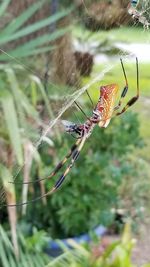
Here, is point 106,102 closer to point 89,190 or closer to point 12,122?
point 12,122

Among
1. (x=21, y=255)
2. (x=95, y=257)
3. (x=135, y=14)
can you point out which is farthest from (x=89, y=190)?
(x=135, y=14)

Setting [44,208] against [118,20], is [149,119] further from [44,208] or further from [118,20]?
[118,20]

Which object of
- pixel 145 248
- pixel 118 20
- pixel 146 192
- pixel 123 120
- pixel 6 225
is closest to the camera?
pixel 118 20

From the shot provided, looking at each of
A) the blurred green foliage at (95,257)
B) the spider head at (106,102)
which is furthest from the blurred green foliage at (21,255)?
the spider head at (106,102)

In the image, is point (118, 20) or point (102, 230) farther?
point (102, 230)

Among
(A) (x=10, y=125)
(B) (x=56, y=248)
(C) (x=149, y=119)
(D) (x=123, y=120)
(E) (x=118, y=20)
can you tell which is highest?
(E) (x=118, y=20)

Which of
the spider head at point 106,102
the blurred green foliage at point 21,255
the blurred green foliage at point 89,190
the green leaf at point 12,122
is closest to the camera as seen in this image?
the spider head at point 106,102

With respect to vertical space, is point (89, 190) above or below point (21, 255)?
below

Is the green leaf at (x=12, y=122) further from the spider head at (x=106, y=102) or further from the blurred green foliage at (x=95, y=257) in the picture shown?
the spider head at (x=106, y=102)

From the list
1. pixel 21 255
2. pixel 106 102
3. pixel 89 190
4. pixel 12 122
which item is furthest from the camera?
pixel 89 190

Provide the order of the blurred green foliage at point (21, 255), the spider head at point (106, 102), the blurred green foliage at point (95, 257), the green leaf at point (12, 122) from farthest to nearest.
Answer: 1. the blurred green foliage at point (95, 257)
2. the blurred green foliage at point (21, 255)
3. the green leaf at point (12, 122)
4. the spider head at point (106, 102)

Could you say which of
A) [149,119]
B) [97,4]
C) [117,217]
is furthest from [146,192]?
[97,4]
